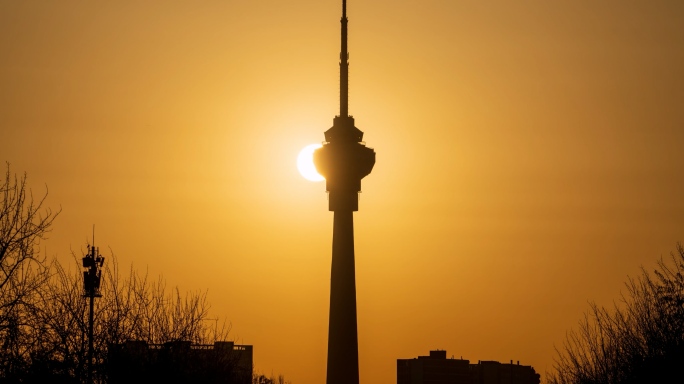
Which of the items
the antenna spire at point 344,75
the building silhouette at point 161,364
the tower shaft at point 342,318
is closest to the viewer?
the building silhouette at point 161,364

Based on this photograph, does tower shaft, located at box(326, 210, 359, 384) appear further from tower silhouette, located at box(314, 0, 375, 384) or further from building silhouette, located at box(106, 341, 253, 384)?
building silhouette, located at box(106, 341, 253, 384)

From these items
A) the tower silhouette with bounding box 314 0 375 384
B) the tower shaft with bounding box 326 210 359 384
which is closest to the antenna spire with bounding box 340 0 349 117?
the tower silhouette with bounding box 314 0 375 384

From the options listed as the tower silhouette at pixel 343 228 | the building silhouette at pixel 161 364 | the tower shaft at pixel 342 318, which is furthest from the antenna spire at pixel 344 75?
the building silhouette at pixel 161 364

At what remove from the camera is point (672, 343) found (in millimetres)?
55812

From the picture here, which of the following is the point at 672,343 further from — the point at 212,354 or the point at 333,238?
the point at 333,238

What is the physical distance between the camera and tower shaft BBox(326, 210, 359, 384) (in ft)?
425

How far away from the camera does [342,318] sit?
129750mm

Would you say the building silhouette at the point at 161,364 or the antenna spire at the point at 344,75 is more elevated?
the antenna spire at the point at 344,75

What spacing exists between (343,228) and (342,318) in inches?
357

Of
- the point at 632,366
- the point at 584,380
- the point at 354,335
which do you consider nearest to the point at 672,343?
the point at 632,366

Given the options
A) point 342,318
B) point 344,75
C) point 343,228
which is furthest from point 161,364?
point 344,75

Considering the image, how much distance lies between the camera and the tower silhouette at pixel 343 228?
12962 centimetres

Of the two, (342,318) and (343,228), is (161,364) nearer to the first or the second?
(342,318)

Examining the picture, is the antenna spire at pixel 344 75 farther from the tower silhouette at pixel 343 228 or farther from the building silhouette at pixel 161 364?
the building silhouette at pixel 161 364
